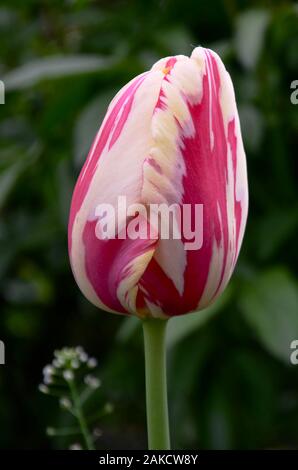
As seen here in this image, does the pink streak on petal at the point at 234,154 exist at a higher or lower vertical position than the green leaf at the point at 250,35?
lower

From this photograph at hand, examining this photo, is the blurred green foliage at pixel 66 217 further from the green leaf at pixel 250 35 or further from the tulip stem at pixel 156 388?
the tulip stem at pixel 156 388

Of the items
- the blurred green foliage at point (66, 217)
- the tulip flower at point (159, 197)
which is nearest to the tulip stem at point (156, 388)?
the tulip flower at point (159, 197)

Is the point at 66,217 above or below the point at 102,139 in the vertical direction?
above

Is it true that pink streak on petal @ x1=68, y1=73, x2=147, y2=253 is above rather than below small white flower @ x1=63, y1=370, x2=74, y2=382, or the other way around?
above

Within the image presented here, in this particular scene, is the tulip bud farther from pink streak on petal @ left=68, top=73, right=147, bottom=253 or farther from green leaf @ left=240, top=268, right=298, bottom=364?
green leaf @ left=240, top=268, right=298, bottom=364

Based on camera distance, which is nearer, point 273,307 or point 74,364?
point 74,364

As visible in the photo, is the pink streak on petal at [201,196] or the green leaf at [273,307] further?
the green leaf at [273,307]

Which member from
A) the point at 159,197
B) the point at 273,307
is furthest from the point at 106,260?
the point at 273,307

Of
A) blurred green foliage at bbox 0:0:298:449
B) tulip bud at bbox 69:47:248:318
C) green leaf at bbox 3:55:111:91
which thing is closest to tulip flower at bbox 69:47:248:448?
tulip bud at bbox 69:47:248:318

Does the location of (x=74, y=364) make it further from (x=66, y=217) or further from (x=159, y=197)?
(x=66, y=217)
